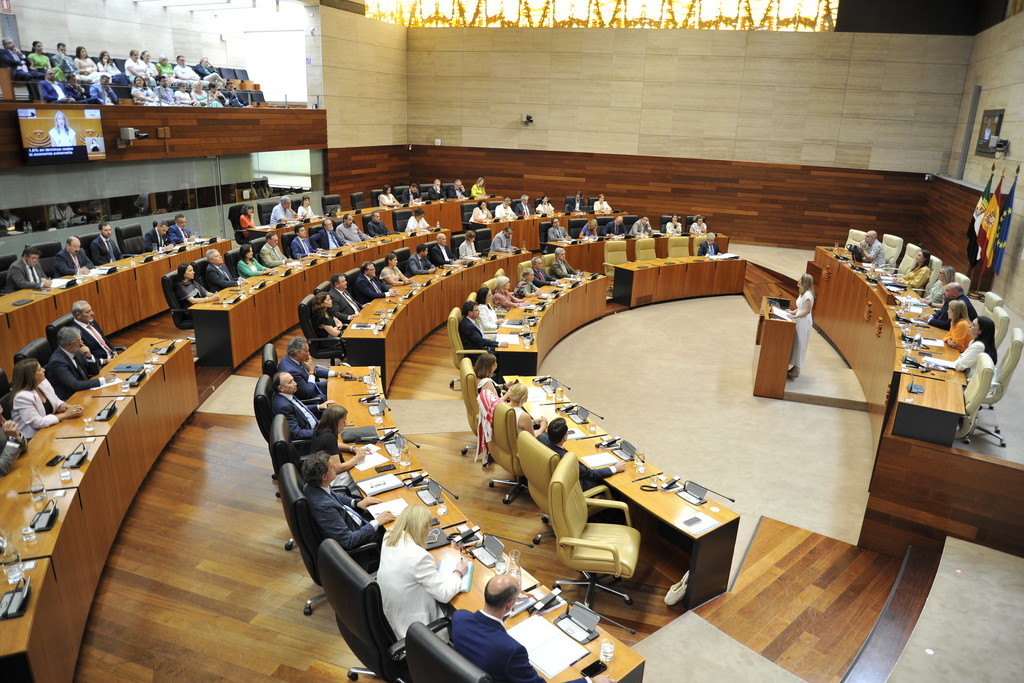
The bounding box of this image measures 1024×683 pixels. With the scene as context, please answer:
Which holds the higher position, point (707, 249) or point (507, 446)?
point (707, 249)

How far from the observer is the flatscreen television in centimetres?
973

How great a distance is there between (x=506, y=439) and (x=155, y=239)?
25.6 feet

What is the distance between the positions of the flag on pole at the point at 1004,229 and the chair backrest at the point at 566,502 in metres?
10.3

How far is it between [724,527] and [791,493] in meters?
2.35

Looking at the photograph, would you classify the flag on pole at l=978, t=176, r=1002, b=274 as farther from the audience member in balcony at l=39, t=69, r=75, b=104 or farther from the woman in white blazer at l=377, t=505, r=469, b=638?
the audience member in balcony at l=39, t=69, r=75, b=104

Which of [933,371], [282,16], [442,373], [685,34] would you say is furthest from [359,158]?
[933,371]

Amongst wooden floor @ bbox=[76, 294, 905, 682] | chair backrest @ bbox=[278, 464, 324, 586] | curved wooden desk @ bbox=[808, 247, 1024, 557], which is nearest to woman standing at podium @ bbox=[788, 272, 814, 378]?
curved wooden desk @ bbox=[808, 247, 1024, 557]

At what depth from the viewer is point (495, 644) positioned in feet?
9.91

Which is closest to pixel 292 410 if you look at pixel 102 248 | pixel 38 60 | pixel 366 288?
pixel 366 288

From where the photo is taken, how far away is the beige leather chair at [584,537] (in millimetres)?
4535

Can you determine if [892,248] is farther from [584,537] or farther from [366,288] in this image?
[584,537]

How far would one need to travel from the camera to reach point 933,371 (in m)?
6.78

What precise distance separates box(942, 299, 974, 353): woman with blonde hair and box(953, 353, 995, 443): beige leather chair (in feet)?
4.88

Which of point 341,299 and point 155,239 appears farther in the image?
point 155,239
